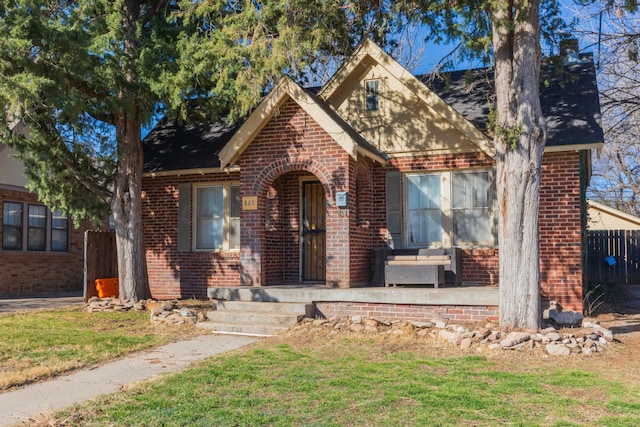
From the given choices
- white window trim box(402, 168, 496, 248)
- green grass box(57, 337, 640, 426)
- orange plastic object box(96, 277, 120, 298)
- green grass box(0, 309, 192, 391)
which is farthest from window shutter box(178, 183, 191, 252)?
green grass box(57, 337, 640, 426)

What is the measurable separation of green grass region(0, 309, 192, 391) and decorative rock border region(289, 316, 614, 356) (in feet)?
8.27

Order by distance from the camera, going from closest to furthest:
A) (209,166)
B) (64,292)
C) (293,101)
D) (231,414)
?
(231,414), (293,101), (209,166), (64,292)

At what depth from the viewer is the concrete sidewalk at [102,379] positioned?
554 cm

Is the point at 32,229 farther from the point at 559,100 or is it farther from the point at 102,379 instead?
the point at 559,100

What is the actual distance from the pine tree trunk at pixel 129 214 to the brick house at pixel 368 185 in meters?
1.23

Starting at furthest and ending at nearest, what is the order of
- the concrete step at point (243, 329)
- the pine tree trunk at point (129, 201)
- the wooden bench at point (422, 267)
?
the pine tree trunk at point (129, 201) < the wooden bench at point (422, 267) < the concrete step at point (243, 329)

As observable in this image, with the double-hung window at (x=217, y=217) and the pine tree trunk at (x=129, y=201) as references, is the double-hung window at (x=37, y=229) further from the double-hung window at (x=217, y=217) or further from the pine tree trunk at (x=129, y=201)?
the double-hung window at (x=217, y=217)

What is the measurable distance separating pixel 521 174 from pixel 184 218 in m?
8.38

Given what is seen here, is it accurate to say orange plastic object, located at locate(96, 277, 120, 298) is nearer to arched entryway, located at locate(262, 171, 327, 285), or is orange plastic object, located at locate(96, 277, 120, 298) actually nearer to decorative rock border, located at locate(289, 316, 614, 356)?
arched entryway, located at locate(262, 171, 327, 285)

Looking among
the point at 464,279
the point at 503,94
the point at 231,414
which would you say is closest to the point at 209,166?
the point at 464,279

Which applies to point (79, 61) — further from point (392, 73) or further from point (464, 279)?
point (464, 279)

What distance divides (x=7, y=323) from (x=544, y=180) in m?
10.2


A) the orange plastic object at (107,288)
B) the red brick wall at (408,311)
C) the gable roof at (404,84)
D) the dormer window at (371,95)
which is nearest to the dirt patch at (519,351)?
the red brick wall at (408,311)

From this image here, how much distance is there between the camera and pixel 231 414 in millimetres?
5125
